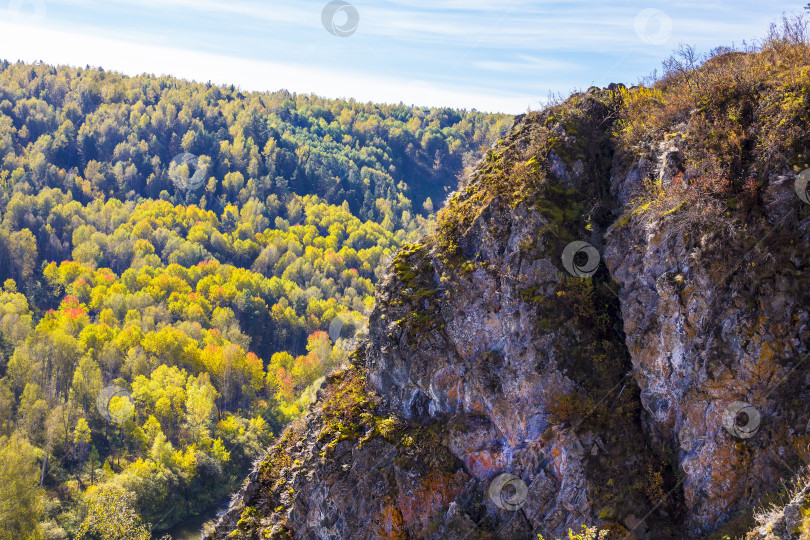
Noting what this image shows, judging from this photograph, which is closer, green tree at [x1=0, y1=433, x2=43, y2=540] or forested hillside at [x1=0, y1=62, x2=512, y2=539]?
green tree at [x1=0, y1=433, x2=43, y2=540]
